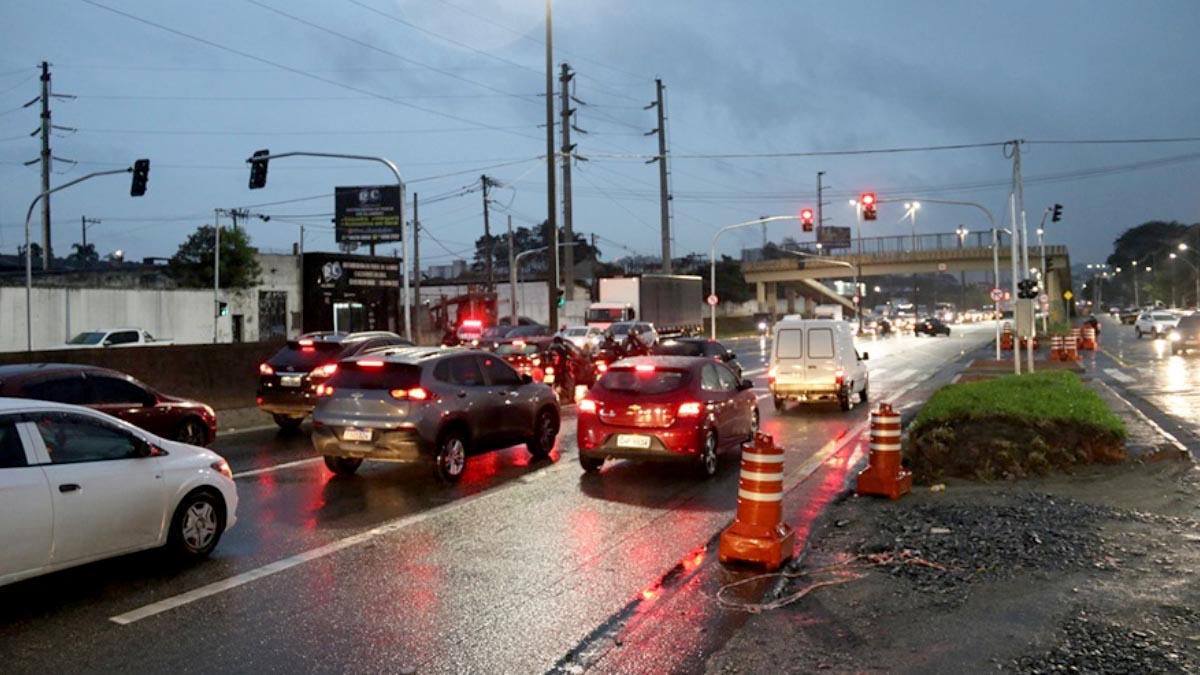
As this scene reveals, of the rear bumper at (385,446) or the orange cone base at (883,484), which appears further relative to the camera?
the rear bumper at (385,446)

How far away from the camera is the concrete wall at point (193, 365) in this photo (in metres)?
16.4

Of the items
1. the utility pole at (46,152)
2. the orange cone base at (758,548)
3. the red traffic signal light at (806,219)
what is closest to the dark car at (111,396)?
the orange cone base at (758,548)

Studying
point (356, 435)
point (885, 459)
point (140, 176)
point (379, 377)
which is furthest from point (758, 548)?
point (140, 176)

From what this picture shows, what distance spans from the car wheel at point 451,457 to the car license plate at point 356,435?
31.7 inches

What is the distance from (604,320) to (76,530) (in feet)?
136

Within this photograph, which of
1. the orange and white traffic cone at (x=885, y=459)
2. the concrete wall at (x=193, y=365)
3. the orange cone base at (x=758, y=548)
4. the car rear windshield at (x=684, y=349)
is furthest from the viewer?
the car rear windshield at (x=684, y=349)

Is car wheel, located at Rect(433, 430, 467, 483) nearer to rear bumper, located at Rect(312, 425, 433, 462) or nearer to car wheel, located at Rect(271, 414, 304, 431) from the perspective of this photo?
rear bumper, located at Rect(312, 425, 433, 462)

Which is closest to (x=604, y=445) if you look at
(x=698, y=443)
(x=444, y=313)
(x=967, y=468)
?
(x=698, y=443)

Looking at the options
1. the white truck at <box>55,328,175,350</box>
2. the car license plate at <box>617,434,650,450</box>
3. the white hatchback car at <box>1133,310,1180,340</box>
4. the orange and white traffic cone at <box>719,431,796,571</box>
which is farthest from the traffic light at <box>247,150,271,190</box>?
the white hatchback car at <box>1133,310,1180,340</box>

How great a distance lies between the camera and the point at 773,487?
7602 mm

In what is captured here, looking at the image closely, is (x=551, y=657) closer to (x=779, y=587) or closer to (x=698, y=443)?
(x=779, y=587)

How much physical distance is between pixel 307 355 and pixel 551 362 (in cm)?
710

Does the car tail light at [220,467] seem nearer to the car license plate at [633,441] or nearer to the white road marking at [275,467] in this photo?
the white road marking at [275,467]

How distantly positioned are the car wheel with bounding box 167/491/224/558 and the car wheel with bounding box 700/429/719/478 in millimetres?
5723
